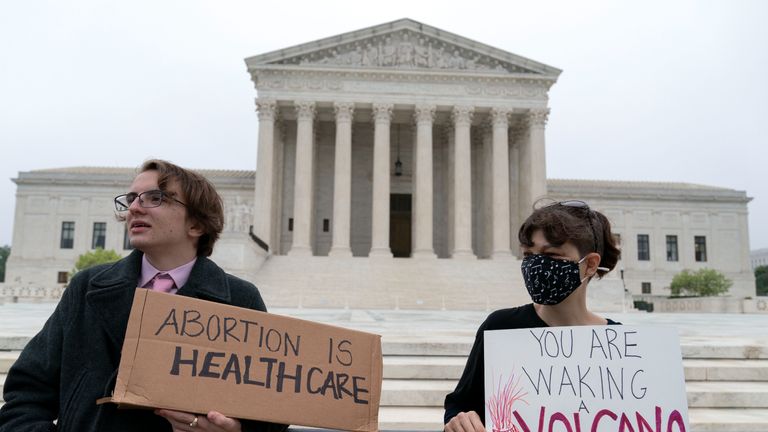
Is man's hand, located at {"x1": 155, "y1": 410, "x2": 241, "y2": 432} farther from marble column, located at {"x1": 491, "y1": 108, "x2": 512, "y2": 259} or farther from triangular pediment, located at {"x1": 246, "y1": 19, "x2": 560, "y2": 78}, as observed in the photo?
triangular pediment, located at {"x1": 246, "y1": 19, "x2": 560, "y2": 78}

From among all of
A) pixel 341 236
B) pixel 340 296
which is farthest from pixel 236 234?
pixel 341 236

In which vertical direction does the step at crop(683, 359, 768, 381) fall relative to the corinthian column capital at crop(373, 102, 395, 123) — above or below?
below

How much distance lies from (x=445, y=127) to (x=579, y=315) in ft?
137

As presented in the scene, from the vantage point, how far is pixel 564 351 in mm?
3051

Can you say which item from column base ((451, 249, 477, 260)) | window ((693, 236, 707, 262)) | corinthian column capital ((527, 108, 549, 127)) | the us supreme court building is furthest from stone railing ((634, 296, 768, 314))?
A: window ((693, 236, 707, 262))

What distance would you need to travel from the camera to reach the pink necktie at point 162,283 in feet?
10.9

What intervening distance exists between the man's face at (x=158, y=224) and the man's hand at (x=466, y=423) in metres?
1.83

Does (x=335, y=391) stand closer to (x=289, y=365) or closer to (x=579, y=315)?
(x=289, y=365)

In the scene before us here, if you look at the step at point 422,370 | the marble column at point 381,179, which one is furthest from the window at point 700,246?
the step at point 422,370

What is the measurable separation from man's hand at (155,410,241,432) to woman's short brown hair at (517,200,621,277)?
188 centimetres

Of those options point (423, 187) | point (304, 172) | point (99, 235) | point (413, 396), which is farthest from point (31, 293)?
point (413, 396)

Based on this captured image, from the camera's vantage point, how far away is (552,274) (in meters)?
3.21

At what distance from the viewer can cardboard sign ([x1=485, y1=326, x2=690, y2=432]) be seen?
9.62 ft

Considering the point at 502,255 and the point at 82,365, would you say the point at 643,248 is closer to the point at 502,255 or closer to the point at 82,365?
the point at 502,255
